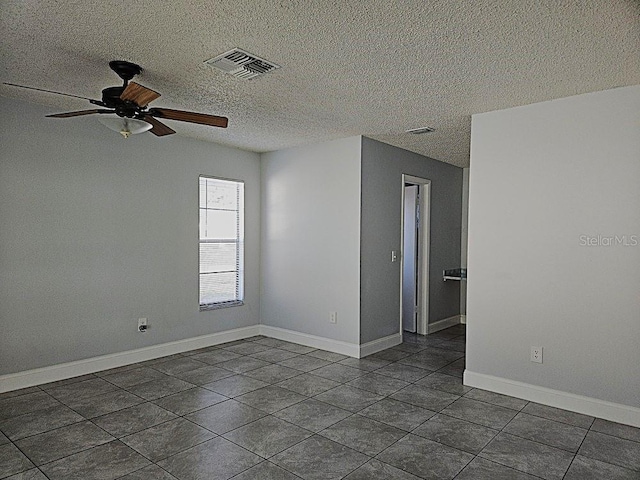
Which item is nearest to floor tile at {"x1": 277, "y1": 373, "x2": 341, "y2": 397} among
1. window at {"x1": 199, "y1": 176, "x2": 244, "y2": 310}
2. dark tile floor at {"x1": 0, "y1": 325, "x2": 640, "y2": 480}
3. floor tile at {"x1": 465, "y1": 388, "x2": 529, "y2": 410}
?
dark tile floor at {"x1": 0, "y1": 325, "x2": 640, "y2": 480}

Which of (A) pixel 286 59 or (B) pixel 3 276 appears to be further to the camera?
(B) pixel 3 276

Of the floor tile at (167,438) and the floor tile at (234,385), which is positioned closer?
the floor tile at (167,438)

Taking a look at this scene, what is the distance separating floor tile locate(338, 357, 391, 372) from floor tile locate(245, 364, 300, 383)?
607 mm

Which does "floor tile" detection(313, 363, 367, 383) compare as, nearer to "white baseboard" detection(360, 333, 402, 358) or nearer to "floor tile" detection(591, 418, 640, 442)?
"white baseboard" detection(360, 333, 402, 358)

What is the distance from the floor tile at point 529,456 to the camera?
259cm

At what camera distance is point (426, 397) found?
376 centimetres

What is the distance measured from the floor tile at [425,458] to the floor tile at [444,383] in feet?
3.52

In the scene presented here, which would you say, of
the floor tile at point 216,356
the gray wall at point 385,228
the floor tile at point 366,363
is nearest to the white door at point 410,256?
the gray wall at point 385,228

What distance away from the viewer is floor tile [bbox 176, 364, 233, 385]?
4129 mm

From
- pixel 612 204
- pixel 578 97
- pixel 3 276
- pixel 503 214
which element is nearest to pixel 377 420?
pixel 503 214

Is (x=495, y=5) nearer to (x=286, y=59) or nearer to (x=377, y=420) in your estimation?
(x=286, y=59)

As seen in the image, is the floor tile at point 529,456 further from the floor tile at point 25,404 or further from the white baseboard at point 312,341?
the floor tile at point 25,404

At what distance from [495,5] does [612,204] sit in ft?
6.45

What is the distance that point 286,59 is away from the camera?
283 centimetres
